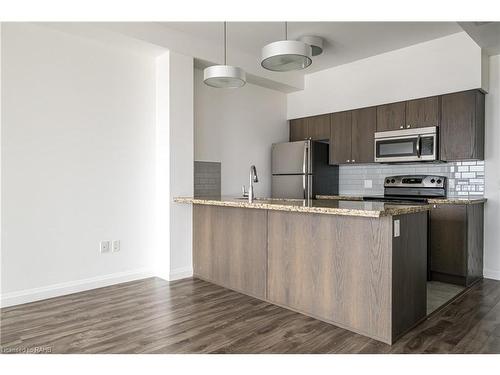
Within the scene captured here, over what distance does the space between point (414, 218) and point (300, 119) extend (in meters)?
3.27

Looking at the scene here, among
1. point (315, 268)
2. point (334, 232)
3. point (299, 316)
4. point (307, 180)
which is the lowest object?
point (299, 316)

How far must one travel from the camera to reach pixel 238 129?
5.15 meters

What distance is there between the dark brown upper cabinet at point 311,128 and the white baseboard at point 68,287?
9.80 ft

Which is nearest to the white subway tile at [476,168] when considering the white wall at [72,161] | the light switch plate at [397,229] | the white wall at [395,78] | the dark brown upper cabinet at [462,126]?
the dark brown upper cabinet at [462,126]

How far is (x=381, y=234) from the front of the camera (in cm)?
244

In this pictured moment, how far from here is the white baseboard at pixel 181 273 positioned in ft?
13.1

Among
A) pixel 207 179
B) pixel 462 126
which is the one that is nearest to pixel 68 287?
pixel 207 179

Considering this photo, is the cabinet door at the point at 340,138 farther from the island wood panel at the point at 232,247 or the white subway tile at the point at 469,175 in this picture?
the island wood panel at the point at 232,247

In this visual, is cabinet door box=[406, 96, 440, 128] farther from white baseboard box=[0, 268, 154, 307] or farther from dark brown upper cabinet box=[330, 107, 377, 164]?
white baseboard box=[0, 268, 154, 307]

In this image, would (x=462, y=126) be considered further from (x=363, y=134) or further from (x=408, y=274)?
(x=408, y=274)
